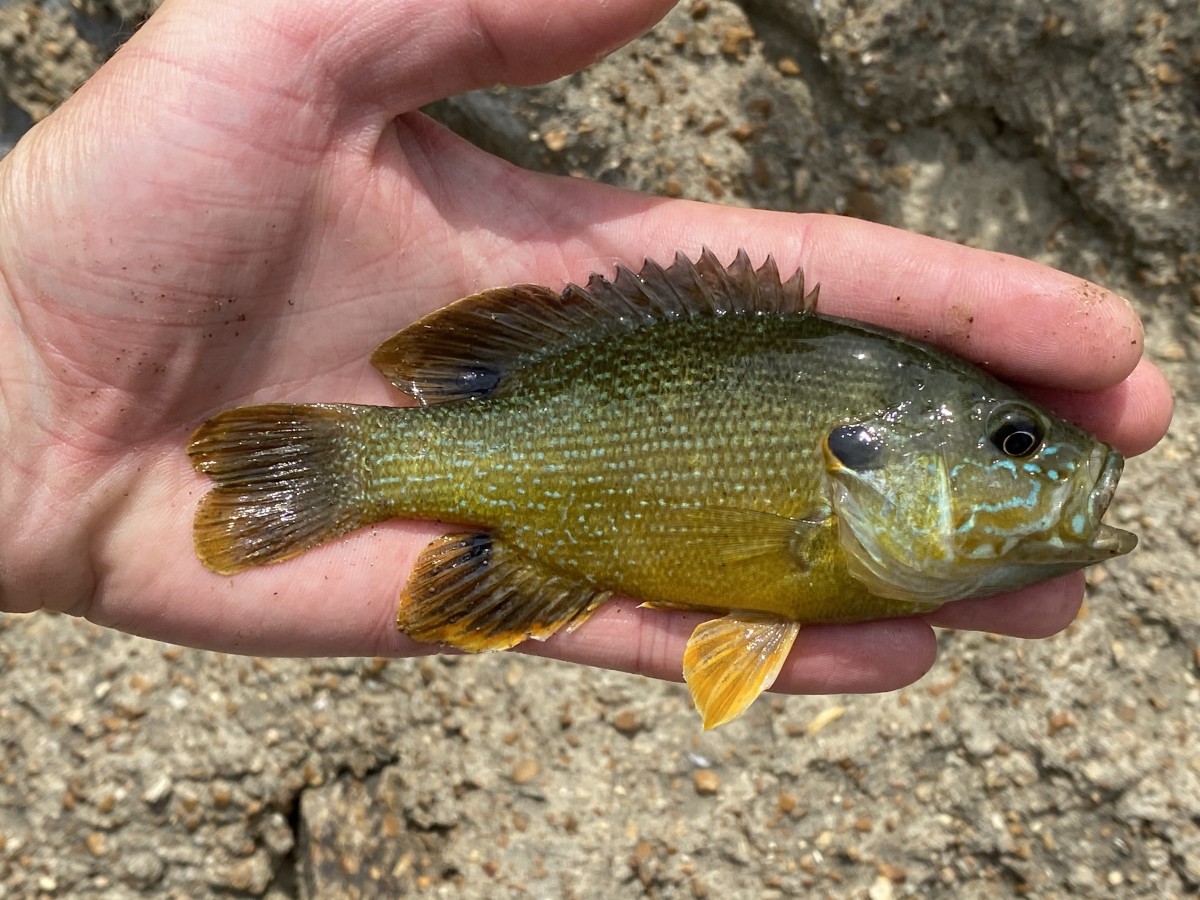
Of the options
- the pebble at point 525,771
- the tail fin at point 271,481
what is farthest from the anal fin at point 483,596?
the pebble at point 525,771

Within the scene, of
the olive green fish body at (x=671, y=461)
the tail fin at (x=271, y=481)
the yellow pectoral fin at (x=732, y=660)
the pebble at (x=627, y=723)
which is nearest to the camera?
the olive green fish body at (x=671, y=461)

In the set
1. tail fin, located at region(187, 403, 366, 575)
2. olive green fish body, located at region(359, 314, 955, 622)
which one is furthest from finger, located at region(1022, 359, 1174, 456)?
tail fin, located at region(187, 403, 366, 575)

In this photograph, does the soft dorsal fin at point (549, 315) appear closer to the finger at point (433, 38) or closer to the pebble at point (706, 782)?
the finger at point (433, 38)

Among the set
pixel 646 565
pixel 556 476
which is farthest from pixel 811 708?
pixel 556 476

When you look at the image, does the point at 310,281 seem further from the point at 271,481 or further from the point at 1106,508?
the point at 1106,508

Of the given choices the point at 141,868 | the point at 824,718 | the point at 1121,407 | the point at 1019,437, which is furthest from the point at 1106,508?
the point at 141,868

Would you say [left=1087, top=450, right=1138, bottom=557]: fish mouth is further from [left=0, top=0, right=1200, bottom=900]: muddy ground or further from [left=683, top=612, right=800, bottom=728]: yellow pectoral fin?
[left=0, top=0, right=1200, bottom=900]: muddy ground
